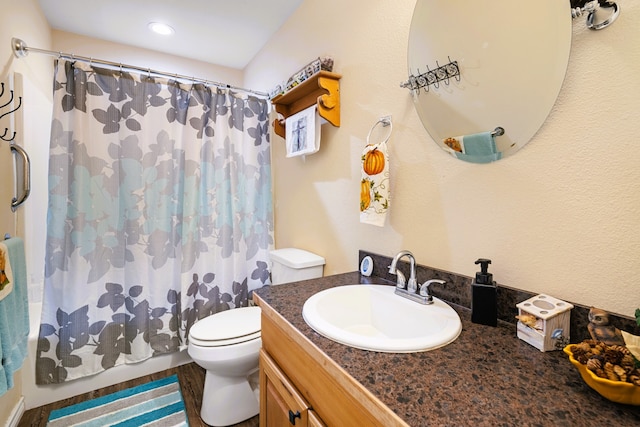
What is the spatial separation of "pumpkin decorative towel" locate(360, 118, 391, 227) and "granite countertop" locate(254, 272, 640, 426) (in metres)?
0.53

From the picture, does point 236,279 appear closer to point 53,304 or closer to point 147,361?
point 147,361

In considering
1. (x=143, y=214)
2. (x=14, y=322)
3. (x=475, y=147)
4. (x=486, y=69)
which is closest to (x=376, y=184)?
(x=475, y=147)

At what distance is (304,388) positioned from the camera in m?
0.79

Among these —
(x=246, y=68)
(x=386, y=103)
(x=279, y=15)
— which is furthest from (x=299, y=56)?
(x=246, y=68)

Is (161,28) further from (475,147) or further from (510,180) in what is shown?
(510,180)

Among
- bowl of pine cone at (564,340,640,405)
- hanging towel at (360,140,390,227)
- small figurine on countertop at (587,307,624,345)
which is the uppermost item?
hanging towel at (360,140,390,227)

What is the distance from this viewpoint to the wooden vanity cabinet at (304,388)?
1.86 ft

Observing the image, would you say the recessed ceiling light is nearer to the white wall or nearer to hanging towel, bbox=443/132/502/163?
the white wall

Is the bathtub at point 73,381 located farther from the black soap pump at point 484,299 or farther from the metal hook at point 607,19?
the metal hook at point 607,19

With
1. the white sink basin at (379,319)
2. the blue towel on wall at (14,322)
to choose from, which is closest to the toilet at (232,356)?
the white sink basin at (379,319)

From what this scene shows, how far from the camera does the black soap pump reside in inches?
31.8

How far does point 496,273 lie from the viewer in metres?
0.89

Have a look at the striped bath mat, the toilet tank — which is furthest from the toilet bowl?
the toilet tank

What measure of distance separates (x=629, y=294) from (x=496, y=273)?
0.29 metres
